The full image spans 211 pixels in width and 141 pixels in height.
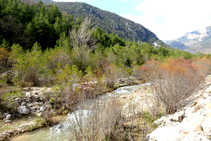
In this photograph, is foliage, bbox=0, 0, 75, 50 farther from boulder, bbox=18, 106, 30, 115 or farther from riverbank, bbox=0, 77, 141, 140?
boulder, bbox=18, 106, 30, 115

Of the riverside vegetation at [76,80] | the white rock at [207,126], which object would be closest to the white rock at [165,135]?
the white rock at [207,126]

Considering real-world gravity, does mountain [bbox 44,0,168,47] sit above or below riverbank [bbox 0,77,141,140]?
above

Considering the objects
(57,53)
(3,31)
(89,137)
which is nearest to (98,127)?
(89,137)

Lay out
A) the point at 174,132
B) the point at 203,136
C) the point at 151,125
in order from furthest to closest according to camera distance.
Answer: the point at 151,125 → the point at 174,132 → the point at 203,136

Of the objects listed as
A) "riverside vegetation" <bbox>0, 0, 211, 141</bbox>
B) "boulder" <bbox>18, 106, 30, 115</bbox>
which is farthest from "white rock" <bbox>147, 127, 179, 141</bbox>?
"boulder" <bbox>18, 106, 30, 115</bbox>

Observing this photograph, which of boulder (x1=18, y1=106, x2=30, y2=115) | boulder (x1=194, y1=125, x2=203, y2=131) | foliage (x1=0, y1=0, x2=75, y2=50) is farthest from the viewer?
foliage (x1=0, y1=0, x2=75, y2=50)

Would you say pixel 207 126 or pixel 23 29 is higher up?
pixel 23 29

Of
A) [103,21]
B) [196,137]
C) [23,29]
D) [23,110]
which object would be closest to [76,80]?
[23,110]

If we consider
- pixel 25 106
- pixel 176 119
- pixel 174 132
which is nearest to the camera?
pixel 174 132

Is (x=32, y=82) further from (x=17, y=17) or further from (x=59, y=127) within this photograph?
(x=17, y=17)

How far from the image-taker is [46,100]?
30.0 ft

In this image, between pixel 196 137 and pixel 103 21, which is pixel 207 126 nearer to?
pixel 196 137

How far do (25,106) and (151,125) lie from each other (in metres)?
7.48

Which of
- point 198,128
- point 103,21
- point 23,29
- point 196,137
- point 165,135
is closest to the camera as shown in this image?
point 196,137
